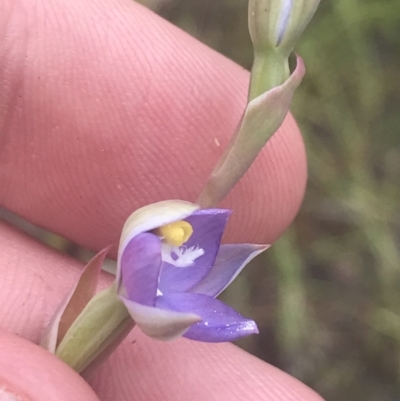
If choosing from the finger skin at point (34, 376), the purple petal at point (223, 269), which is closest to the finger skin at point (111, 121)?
the purple petal at point (223, 269)

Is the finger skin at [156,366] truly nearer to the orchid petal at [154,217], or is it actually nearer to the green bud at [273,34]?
the orchid petal at [154,217]

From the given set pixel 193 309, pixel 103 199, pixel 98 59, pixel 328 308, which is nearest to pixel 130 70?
pixel 98 59

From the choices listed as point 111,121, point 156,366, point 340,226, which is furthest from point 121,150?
point 340,226

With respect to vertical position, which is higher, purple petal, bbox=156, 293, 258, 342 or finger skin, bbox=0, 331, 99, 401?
purple petal, bbox=156, 293, 258, 342

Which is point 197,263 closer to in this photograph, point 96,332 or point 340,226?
point 96,332

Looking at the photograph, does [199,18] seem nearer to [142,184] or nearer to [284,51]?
[142,184]

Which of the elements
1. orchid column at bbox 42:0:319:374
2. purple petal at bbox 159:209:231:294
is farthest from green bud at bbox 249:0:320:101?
purple petal at bbox 159:209:231:294

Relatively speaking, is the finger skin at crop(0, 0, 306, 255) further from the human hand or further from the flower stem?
the flower stem

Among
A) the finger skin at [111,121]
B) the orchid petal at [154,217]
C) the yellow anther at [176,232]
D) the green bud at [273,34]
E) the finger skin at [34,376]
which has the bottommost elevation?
the finger skin at [34,376]
